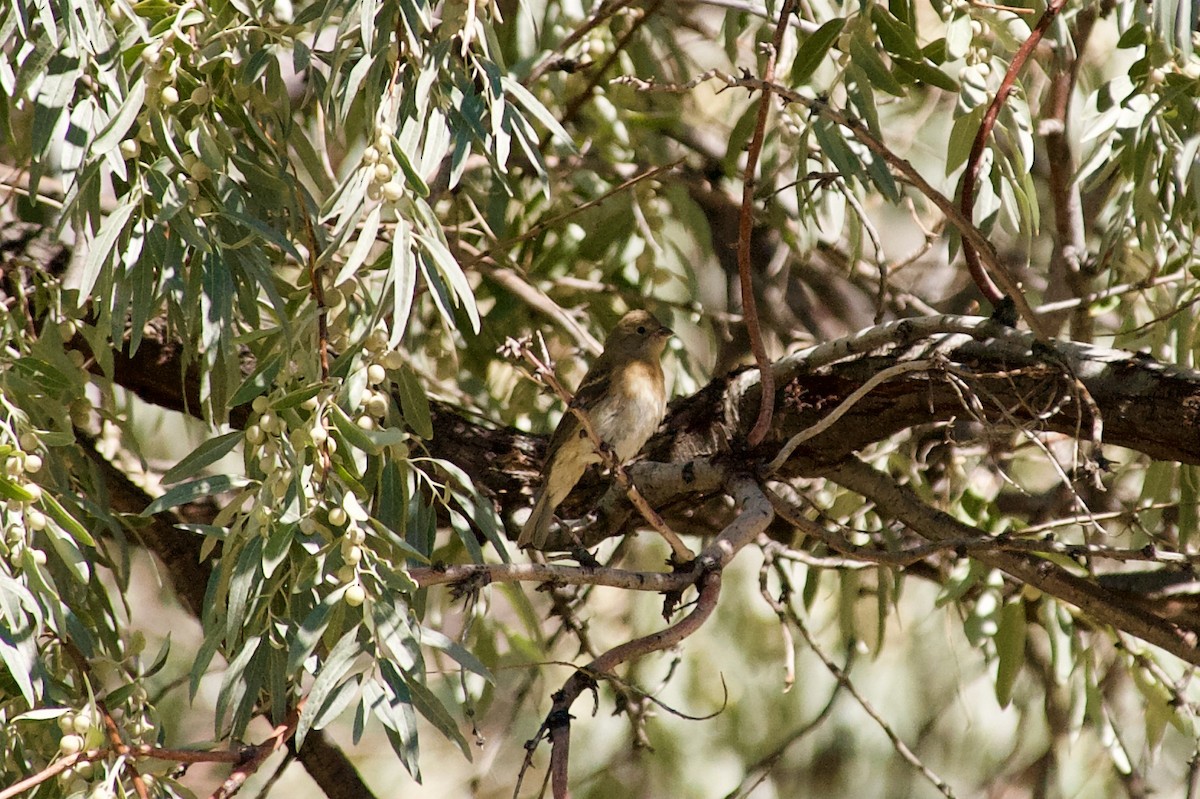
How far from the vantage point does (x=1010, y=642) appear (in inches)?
150

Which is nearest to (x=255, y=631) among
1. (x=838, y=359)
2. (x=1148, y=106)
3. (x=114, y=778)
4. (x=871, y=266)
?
(x=114, y=778)

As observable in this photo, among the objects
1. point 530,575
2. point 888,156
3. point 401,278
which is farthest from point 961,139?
point 401,278

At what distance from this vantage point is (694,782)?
4.80 metres

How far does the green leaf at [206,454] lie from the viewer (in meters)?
2.20

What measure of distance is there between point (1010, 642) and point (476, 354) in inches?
77.1

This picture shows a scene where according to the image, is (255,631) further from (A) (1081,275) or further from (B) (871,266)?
(B) (871,266)

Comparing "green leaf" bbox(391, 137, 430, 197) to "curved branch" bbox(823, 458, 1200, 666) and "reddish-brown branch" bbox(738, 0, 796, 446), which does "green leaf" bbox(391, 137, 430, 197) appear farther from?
Answer: "curved branch" bbox(823, 458, 1200, 666)

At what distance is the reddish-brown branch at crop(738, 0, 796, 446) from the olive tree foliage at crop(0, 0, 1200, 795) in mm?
30

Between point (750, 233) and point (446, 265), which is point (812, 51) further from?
point (446, 265)

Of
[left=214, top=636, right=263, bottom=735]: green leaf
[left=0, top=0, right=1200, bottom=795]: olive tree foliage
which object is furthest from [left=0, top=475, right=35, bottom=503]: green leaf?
[left=214, top=636, right=263, bottom=735]: green leaf

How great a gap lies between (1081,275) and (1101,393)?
1.63 meters

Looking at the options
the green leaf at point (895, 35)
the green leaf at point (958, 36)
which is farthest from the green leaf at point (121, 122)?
the green leaf at point (958, 36)

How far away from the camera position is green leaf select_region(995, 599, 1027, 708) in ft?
12.3

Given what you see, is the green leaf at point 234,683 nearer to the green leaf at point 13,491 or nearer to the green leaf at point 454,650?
the green leaf at point 454,650
